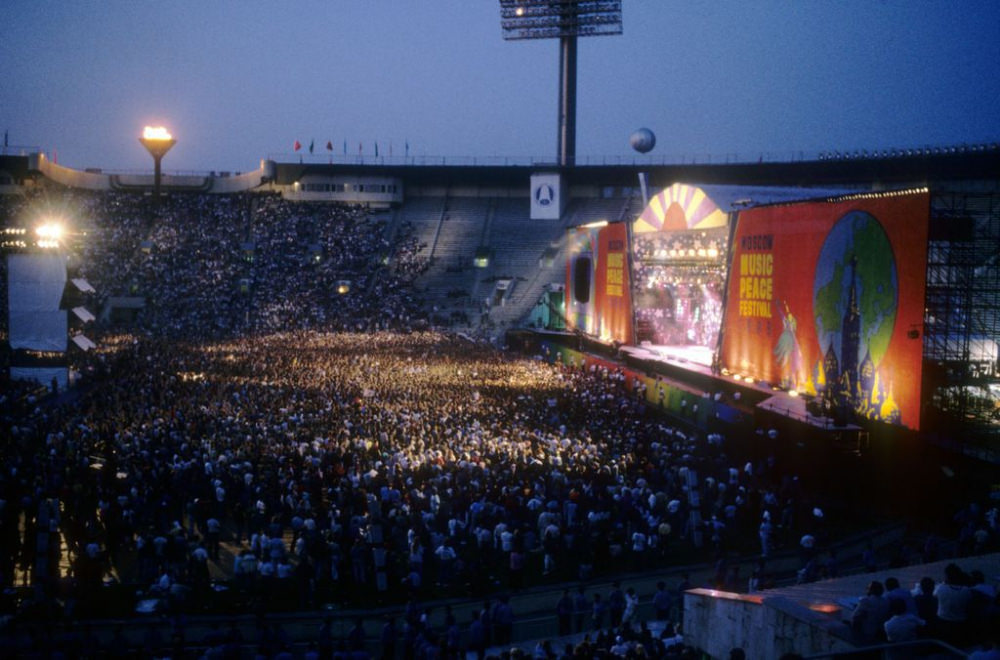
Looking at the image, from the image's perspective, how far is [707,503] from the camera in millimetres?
13898

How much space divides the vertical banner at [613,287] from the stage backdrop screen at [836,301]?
836 cm

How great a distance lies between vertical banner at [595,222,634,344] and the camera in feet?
107

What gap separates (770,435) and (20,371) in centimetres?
2384

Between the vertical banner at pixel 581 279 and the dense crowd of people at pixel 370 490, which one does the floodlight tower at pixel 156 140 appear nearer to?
the vertical banner at pixel 581 279

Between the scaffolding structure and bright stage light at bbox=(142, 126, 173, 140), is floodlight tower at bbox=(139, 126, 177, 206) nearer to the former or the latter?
bright stage light at bbox=(142, 126, 173, 140)

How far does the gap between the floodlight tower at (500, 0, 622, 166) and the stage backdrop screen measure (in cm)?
3121

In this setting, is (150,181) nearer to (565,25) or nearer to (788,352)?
(565,25)

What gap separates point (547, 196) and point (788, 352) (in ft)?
114

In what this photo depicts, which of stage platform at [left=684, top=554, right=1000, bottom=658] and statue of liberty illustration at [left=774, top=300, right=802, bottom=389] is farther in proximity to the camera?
statue of liberty illustration at [left=774, top=300, right=802, bottom=389]

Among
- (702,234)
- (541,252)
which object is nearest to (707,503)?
(702,234)

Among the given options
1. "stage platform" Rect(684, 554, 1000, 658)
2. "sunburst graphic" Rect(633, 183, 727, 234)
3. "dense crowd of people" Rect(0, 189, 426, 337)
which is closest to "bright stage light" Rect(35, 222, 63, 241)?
"dense crowd of people" Rect(0, 189, 426, 337)

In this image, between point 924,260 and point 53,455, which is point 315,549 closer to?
point 53,455

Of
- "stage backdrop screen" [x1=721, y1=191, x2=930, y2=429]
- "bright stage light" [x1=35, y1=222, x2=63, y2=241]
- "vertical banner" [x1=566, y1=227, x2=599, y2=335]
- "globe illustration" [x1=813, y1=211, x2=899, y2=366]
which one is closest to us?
"stage backdrop screen" [x1=721, y1=191, x2=930, y2=429]

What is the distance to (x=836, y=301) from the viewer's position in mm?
18922
